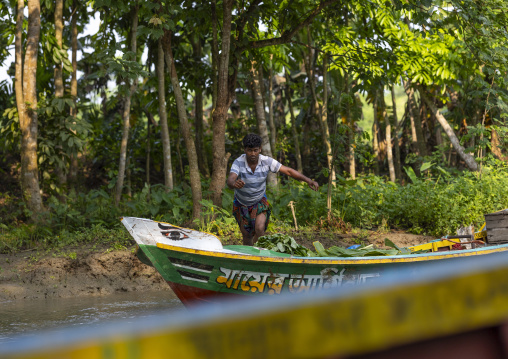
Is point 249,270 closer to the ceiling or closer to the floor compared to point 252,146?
closer to the floor

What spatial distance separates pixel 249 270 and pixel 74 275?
370 centimetres

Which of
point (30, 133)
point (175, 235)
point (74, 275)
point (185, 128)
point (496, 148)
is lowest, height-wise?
point (74, 275)

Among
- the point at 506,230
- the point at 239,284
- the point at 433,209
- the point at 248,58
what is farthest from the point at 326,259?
the point at 248,58

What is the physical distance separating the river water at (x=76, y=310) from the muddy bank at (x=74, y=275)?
21cm

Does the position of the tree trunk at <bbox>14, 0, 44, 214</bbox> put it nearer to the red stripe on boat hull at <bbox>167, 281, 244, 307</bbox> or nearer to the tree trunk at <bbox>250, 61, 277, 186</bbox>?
the tree trunk at <bbox>250, 61, 277, 186</bbox>

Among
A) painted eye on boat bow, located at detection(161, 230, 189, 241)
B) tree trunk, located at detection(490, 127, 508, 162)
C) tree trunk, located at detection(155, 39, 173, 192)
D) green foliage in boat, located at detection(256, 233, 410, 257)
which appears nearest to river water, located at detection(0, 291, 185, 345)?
painted eye on boat bow, located at detection(161, 230, 189, 241)

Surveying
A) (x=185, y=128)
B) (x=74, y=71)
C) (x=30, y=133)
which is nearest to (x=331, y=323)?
(x=185, y=128)

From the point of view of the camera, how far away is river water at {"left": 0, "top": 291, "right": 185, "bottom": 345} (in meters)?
5.09

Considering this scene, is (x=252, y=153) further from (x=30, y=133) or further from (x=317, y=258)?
(x=30, y=133)

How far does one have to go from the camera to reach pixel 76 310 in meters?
5.84

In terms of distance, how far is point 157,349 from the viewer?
1.53ft

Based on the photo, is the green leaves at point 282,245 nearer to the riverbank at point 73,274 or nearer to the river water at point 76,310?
the river water at point 76,310

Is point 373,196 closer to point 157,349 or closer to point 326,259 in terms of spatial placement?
point 326,259

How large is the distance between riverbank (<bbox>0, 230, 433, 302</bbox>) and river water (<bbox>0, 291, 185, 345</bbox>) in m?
0.21
